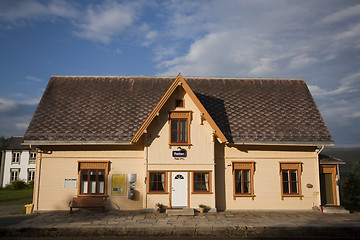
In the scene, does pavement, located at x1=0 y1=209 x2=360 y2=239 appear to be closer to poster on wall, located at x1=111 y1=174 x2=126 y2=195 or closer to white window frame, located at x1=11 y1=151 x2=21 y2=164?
poster on wall, located at x1=111 y1=174 x2=126 y2=195

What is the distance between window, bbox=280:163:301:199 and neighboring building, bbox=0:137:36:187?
38.5m

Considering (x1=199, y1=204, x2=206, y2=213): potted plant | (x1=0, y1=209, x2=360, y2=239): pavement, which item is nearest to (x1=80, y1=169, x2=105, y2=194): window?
(x1=0, y1=209, x2=360, y2=239): pavement

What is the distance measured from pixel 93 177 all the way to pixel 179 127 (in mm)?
5640

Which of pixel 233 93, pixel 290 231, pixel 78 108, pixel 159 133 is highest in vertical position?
pixel 233 93

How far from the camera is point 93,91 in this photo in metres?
18.3

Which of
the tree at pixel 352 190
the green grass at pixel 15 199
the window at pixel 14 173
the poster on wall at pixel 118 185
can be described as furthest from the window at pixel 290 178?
the window at pixel 14 173

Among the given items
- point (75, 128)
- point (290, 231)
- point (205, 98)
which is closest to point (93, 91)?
point (75, 128)

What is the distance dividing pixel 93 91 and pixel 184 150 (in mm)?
8035

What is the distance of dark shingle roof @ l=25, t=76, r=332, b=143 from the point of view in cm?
1532

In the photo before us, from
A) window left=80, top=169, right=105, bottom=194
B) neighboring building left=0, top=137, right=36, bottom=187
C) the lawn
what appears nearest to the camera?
window left=80, top=169, right=105, bottom=194

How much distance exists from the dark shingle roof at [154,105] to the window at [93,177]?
4.91ft

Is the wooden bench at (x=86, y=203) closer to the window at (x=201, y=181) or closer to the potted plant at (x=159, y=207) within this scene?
the potted plant at (x=159, y=207)

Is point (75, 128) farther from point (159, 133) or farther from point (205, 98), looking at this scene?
point (205, 98)

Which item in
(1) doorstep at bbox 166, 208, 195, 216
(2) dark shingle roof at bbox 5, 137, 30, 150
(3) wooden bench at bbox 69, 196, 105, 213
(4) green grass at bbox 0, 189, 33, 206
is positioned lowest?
(4) green grass at bbox 0, 189, 33, 206
